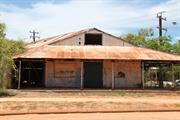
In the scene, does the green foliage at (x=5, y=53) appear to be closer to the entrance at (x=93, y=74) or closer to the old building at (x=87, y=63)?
the old building at (x=87, y=63)

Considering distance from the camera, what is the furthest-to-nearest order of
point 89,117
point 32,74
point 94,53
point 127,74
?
point 32,74 → point 127,74 → point 94,53 → point 89,117

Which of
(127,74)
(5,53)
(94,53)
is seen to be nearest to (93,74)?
(94,53)

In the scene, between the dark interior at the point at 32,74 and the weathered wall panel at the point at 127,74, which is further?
the dark interior at the point at 32,74

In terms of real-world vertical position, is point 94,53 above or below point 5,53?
above

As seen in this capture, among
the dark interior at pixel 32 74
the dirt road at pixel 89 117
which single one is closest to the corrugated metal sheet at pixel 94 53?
the dark interior at pixel 32 74

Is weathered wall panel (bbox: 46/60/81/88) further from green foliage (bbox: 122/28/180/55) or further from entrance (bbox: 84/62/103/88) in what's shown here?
green foliage (bbox: 122/28/180/55)

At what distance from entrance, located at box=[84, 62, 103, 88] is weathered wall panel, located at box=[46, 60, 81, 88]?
831 mm

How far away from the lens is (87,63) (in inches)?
1256

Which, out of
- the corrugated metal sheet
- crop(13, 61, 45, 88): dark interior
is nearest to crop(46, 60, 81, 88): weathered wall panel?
the corrugated metal sheet

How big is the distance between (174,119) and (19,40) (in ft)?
47.6

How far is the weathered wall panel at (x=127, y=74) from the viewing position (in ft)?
105

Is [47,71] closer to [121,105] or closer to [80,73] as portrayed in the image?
[80,73]

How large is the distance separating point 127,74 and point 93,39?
14.5ft

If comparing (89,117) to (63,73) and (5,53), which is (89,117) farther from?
(63,73)
